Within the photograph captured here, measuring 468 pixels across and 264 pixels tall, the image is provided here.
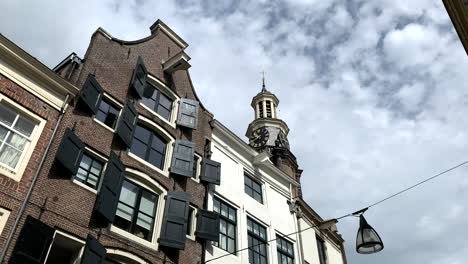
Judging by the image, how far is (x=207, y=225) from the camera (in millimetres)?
14812

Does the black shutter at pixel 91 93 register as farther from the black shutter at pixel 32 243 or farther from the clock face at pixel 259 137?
the clock face at pixel 259 137

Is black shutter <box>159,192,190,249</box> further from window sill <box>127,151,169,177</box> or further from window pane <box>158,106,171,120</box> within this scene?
window pane <box>158,106,171,120</box>

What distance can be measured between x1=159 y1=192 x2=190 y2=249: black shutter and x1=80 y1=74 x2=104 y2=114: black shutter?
3.91 m

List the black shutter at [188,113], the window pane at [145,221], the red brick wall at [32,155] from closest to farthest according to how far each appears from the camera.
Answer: the red brick wall at [32,155] → the window pane at [145,221] → the black shutter at [188,113]

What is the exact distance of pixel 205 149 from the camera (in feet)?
57.1

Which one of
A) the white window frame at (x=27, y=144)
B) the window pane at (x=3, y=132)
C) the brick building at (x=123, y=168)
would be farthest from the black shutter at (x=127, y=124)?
the window pane at (x=3, y=132)

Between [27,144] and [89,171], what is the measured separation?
197 cm

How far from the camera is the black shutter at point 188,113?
16.6 metres

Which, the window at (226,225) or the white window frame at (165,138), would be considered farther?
the window at (226,225)

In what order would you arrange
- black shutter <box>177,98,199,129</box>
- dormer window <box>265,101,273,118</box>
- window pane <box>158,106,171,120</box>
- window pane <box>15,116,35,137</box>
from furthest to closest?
dormer window <box>265,101,273,118</box>
black shutter <box>177,98,199,129</box>
window pane <box>158,106,171,120</box>
window pane <box>15,116,35,137</box>

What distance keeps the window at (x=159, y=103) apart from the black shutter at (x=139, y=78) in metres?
0.44

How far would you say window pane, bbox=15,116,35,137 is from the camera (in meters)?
11.1

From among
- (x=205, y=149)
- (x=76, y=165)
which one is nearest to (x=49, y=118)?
(x=76, y=165)

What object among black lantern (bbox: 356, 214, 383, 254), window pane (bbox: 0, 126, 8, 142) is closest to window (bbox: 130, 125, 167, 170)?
window pane (bbox: 0, 126, 8, 142)
